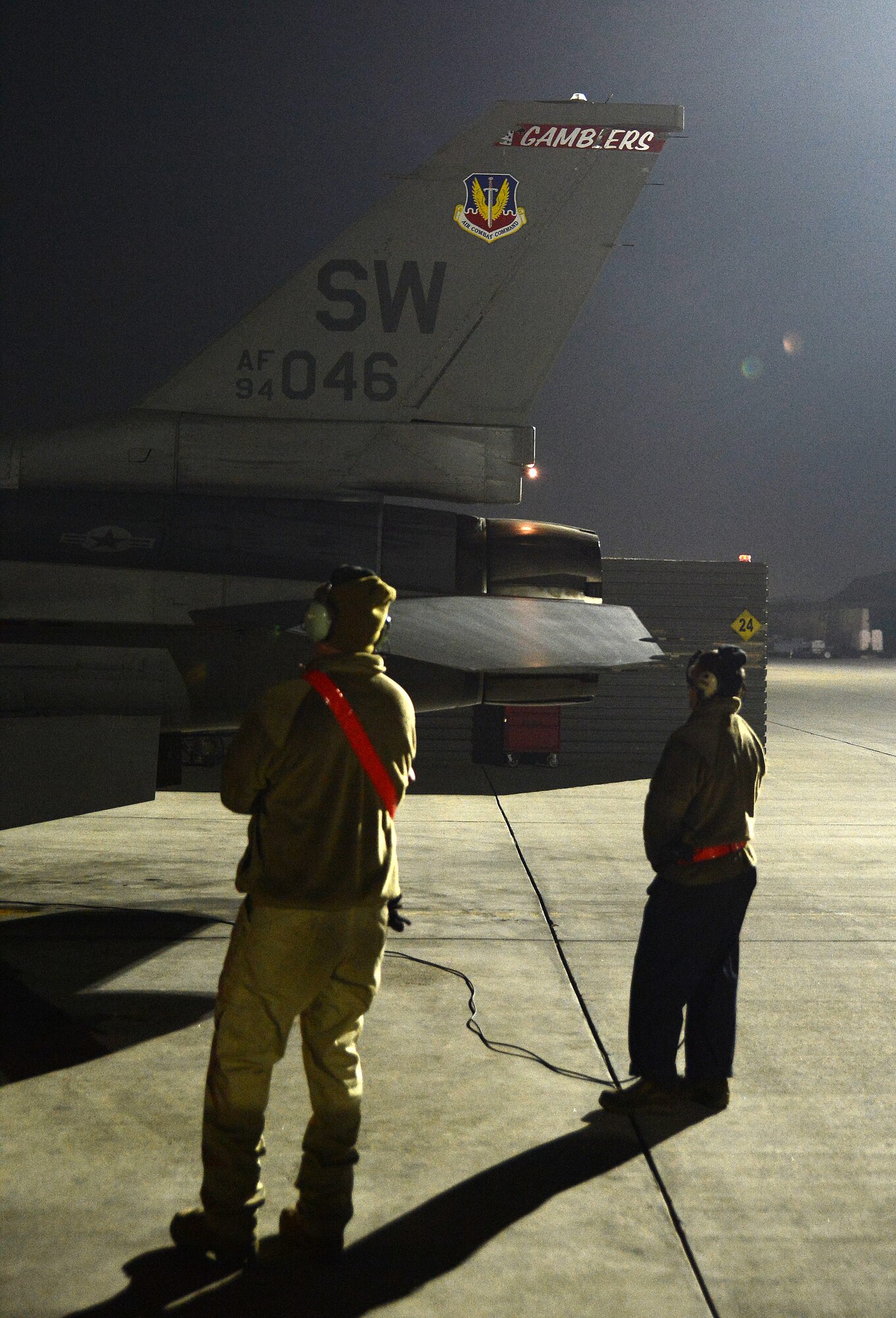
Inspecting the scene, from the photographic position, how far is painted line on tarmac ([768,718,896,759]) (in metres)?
16.3

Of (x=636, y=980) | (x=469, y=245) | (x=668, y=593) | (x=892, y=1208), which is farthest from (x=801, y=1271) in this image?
(x=668, y=593)

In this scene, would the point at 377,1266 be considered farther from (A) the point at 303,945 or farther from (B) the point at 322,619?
(B) the point at 322,619

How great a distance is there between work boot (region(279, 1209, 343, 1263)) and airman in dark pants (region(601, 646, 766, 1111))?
1312mm

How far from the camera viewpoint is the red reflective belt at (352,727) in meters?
2.97

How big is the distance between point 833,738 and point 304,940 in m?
17.3

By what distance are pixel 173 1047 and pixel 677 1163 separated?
2.10 meters

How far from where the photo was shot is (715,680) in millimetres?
3924

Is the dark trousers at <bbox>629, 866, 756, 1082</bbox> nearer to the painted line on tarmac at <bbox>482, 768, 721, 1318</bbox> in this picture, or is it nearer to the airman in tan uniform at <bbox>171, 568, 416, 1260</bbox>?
the painted line on tarmac at <bbox>482, 768, 721, 1318</bbox>

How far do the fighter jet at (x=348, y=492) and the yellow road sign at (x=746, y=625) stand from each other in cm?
914

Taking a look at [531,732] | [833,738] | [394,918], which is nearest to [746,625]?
[531,732]

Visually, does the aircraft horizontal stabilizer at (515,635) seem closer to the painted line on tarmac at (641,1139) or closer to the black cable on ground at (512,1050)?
the painted line on tarmac at (641,1139)

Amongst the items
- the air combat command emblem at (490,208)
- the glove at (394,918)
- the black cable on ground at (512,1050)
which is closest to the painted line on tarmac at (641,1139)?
the black cable on ground at (512,1050)

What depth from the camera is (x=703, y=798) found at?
388 centimetres

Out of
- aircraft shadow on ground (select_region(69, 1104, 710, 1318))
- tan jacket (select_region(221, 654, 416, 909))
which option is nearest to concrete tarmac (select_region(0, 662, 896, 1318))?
aircraft shadow on ground (select_region(69, 1104, 710, 1318))
